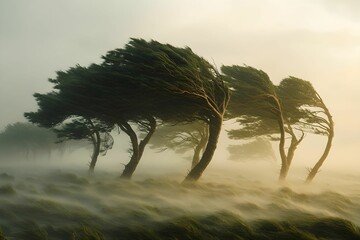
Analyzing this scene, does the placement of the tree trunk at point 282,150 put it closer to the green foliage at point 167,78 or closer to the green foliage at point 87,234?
the green foliage at point 167,78

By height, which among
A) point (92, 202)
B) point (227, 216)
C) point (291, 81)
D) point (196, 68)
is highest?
point (291, 81)

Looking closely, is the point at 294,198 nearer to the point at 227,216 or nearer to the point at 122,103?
the point at 227,216

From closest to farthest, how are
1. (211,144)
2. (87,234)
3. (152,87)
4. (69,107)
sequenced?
(87,234)
(152,87)
(211,144)
(69,107)

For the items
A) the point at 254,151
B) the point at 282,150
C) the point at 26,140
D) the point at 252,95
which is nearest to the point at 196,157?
the point at 282,150

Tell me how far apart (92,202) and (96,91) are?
7.14m

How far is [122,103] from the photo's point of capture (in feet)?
57.3

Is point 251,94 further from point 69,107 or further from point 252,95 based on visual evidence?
point 69,107

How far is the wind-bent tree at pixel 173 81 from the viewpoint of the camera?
49.6 ft

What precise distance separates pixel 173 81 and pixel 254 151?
4586 cm

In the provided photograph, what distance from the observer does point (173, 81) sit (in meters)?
15.4

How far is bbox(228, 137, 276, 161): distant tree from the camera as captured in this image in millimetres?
58594

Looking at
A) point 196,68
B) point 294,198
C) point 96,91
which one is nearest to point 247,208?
point 294,198

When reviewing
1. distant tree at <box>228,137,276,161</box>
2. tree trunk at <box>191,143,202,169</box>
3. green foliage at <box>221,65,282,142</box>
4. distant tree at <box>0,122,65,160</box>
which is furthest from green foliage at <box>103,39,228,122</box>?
distant tree at <box>0,122,65,160</box>

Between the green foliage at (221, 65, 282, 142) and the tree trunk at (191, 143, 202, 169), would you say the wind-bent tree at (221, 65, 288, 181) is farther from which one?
the tree trunk at (191, 143, 202, 169)
